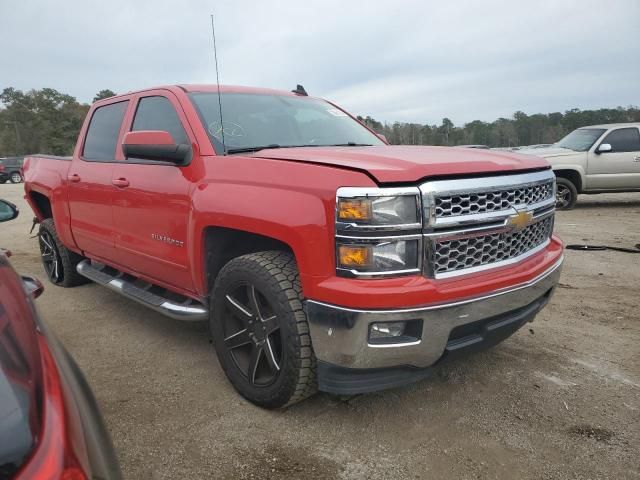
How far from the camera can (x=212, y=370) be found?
306cm

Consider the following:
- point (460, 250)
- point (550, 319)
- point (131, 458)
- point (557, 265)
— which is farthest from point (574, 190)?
point (131, 458)

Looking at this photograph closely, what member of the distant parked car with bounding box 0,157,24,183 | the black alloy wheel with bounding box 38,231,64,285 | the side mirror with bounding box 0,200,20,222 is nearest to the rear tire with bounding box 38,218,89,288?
the black alloy wheel with bounding box 38,231,64,285

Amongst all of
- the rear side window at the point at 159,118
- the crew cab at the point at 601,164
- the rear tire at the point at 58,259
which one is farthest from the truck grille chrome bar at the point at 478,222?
the crew cab at the point at 601,164

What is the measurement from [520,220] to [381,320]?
90cm

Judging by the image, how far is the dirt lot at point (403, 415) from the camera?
214 centimetres

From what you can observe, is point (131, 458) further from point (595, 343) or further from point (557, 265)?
point (595, 343)

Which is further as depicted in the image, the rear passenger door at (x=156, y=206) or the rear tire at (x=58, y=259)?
the rear tire at (x=58, y=259)

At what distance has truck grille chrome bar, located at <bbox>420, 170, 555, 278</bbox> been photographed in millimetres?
2082

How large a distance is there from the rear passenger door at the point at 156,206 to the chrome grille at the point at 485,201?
4.88 ft

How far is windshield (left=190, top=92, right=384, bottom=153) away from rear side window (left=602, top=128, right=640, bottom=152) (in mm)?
8444

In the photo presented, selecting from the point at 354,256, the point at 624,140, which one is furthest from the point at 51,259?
the point at 624,140

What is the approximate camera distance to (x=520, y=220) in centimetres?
237

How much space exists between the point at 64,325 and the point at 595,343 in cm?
400

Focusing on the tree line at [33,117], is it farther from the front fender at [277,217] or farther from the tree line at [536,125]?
the front fender at [277,217]
